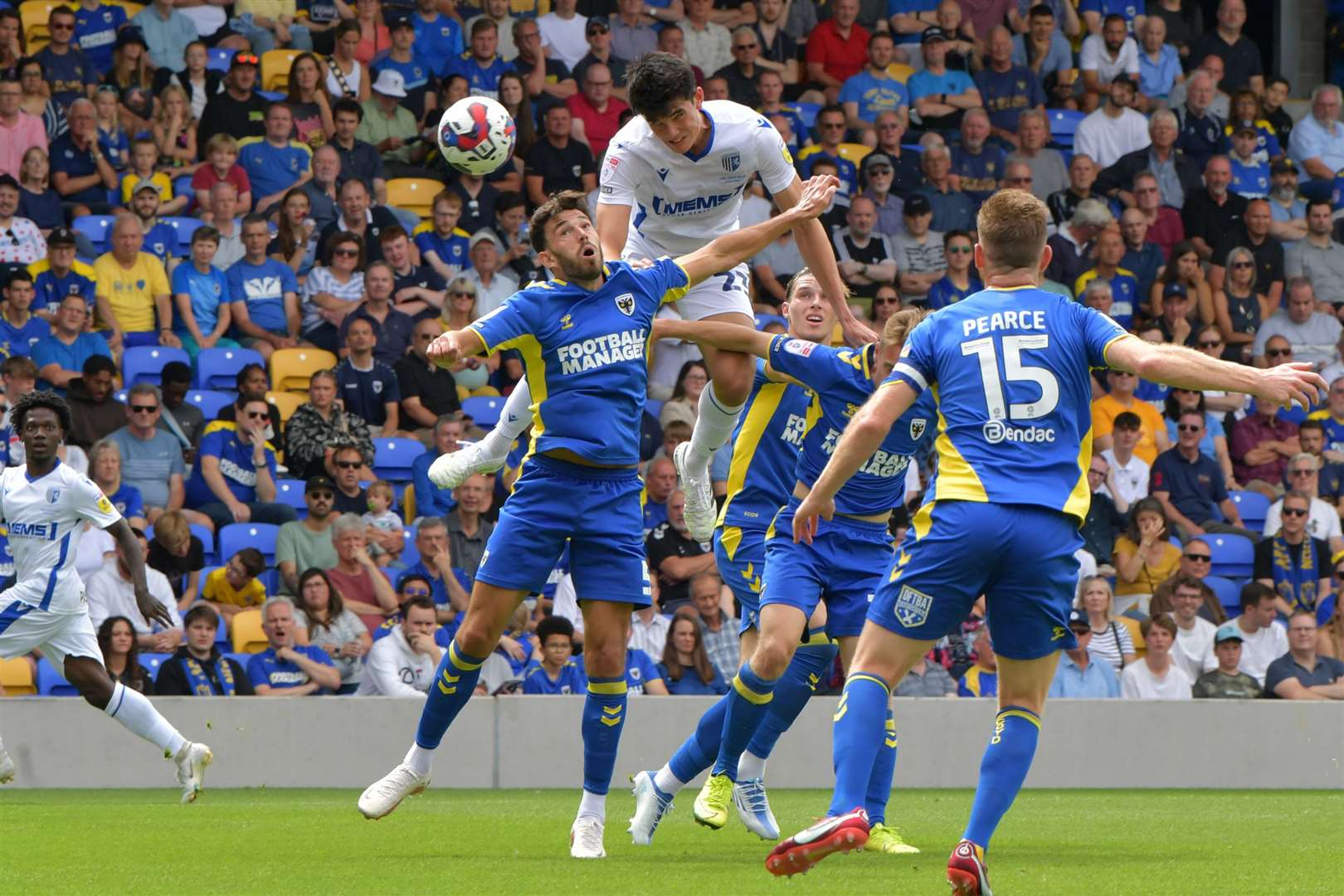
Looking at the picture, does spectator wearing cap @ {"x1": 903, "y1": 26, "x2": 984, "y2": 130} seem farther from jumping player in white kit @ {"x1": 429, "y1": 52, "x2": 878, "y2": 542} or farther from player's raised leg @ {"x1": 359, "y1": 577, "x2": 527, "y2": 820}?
player's raised leg @ {"x1": 359, "y1": 577, "x2": 527, "y2": 820}

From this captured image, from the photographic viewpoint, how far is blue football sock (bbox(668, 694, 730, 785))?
27.2 ft

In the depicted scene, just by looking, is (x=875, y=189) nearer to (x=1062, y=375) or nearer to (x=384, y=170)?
(x=384, y=170)

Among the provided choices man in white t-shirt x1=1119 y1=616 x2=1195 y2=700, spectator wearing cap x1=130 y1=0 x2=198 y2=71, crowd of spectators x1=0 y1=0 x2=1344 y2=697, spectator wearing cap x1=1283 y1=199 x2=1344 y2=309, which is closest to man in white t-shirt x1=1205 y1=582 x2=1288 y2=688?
crowd of spectators x1=0 y1=0 x2=1344 y2=697

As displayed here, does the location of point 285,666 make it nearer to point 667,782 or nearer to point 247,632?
point 247,632

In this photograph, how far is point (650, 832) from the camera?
A: 27.6 ft

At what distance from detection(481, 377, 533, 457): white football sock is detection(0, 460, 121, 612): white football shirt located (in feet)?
9.36

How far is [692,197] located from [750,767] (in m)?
2.67

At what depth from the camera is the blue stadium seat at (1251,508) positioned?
16688 mm

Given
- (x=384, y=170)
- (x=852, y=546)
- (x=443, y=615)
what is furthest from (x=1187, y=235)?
(x=852, y=546)

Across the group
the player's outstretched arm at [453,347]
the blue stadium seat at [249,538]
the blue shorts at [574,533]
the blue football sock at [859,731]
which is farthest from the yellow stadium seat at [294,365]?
the blue football sock at [859,731]

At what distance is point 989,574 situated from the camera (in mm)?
5922

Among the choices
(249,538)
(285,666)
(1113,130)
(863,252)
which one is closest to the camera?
(285,666)

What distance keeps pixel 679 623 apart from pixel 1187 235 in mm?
8098

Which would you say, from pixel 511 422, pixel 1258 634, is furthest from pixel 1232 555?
pixel 511 422
